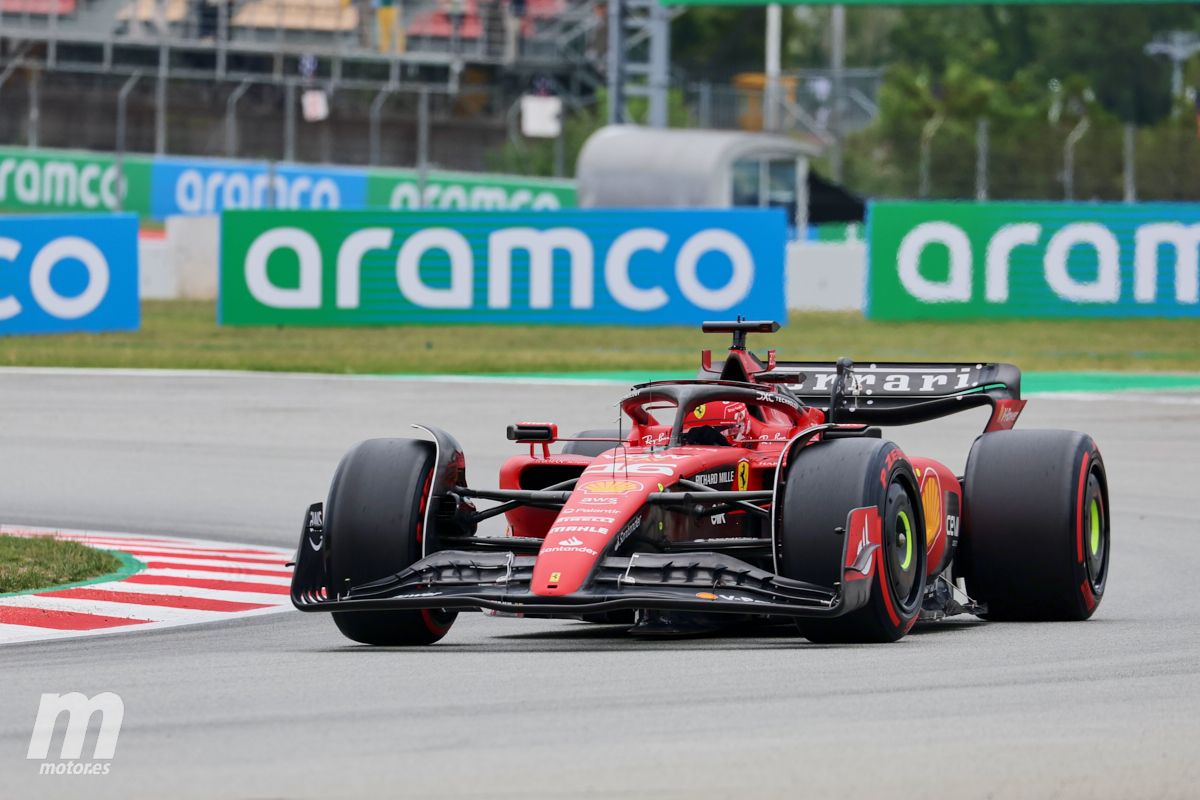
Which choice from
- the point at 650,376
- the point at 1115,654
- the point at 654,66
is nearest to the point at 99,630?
the point at 1115,654

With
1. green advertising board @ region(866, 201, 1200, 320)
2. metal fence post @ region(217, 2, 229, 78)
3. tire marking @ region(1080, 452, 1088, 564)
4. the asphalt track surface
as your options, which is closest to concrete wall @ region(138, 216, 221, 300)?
green advertising board @ region(866, 201, 1200, 320)

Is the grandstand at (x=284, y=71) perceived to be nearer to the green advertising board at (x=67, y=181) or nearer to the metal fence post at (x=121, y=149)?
the metal fence post at (x=121, y=149)

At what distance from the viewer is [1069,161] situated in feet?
122

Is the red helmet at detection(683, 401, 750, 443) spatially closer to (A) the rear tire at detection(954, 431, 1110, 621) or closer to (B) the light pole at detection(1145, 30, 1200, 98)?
(A) the rear tire at detection(954, 431, 1110, 621)

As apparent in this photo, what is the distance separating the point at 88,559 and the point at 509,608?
374cm

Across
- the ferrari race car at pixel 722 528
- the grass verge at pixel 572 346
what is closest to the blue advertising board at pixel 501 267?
the grass verge at pixel 572 346

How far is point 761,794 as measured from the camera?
508 centimetres

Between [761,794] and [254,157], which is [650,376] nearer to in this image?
[761,794]

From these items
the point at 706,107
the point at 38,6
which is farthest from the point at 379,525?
the point at 38,6

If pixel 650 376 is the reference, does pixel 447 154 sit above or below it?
above

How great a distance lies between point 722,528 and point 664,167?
97.9 feet

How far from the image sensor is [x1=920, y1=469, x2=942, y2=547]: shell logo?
8.39 meters

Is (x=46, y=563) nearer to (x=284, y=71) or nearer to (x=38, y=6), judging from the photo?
(x=38, y=6)

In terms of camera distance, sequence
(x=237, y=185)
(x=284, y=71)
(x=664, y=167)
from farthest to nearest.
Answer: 1. (x=284, y=71)
2. (x=237, y=185)
3. (x=664, y=167)
